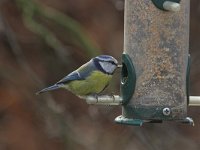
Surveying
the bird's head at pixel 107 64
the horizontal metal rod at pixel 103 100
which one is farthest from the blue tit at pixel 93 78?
the horizontal metal rod at pixel 103 100

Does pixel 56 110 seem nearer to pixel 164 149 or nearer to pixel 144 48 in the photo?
pixel 164 149

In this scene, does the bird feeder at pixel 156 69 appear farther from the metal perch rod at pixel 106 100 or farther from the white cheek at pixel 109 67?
the white cheek at pixel 109 67

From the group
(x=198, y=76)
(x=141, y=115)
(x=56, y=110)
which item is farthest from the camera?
(x=198, y=76)

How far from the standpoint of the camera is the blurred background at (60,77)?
10430 millimetres

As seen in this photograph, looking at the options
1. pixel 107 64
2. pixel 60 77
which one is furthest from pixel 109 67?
pixel 60 77

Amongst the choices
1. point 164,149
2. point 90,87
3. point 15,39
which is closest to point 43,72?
point 15,39

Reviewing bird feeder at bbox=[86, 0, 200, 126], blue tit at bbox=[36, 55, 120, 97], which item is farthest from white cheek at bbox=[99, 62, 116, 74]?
bird feeder at bbox=[86, 0, 200, 126]

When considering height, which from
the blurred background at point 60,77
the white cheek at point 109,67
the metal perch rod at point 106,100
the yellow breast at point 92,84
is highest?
the white cheek at point 109,67

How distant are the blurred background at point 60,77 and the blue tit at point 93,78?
2.05 m

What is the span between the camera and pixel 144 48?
25.4 feet

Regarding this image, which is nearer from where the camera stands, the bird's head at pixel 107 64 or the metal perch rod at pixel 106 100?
the metal perch rod at pixel 106 100

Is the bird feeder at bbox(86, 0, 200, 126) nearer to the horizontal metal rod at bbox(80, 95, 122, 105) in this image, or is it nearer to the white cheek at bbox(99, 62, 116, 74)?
the horizontal metal rod at bbox(80, 95, 122, 105)

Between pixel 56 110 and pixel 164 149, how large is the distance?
3.66 ft

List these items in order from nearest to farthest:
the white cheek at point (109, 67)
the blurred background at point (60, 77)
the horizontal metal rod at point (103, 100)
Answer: the horizontal metal rod at point (103, 100) < the white cheek at point (109, 67) < the blurred background at point (60, 77)
